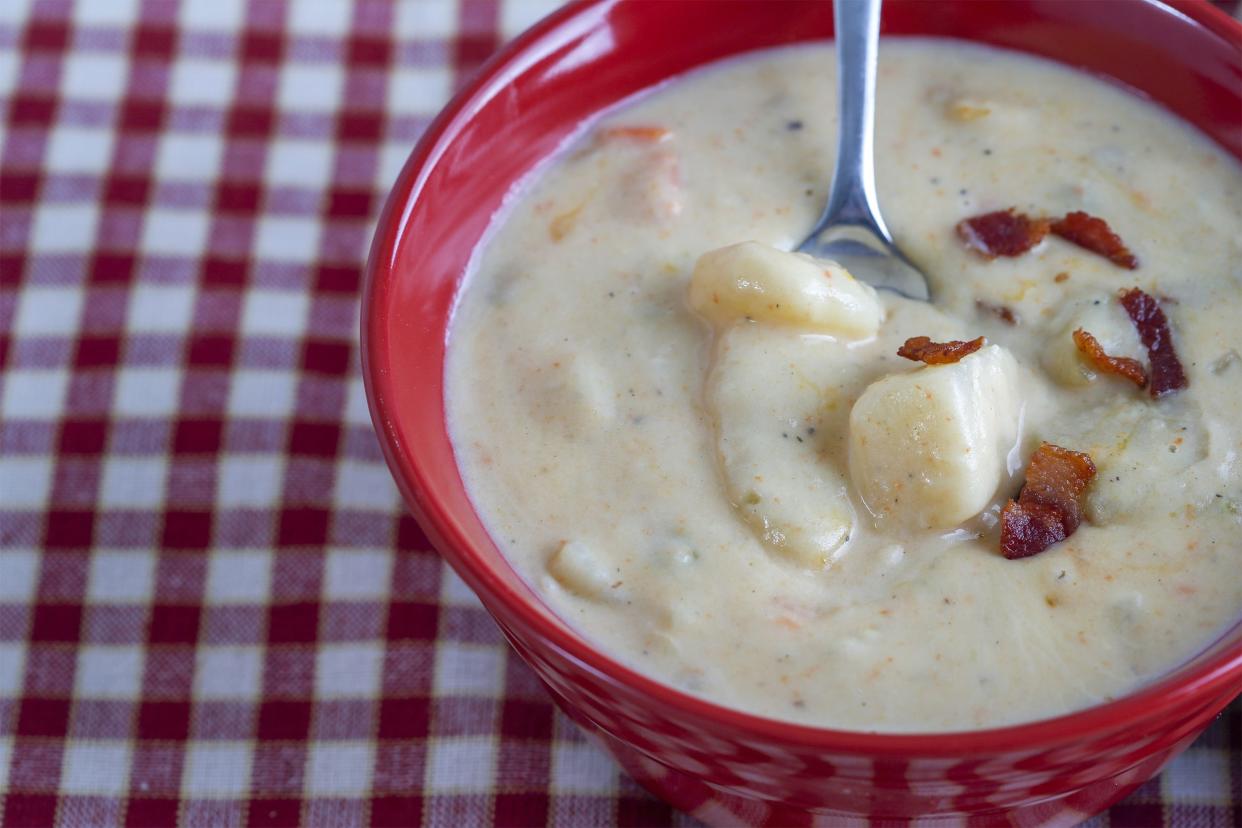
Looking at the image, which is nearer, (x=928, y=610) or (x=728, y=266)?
(x=928, y=610)

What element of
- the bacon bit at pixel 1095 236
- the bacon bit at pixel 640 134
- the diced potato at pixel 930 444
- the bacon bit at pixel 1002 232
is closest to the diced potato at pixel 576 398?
the diced potato at pixel 930 444

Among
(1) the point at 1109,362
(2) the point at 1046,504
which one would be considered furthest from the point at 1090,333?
(2) the point at 1046,504

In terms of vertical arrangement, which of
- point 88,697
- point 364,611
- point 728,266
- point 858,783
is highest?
point 728,266

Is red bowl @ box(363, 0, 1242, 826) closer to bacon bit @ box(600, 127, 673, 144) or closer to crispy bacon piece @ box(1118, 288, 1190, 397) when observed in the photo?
bacon bit @ box(600, 127, 673, 144)

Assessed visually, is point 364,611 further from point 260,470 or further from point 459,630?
point 260,470

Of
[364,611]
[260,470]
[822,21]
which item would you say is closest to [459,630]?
[364,611]

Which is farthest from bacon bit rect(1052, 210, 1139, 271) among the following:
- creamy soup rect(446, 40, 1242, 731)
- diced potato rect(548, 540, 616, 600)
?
diced potato rect(548, 540, 616, 600)
